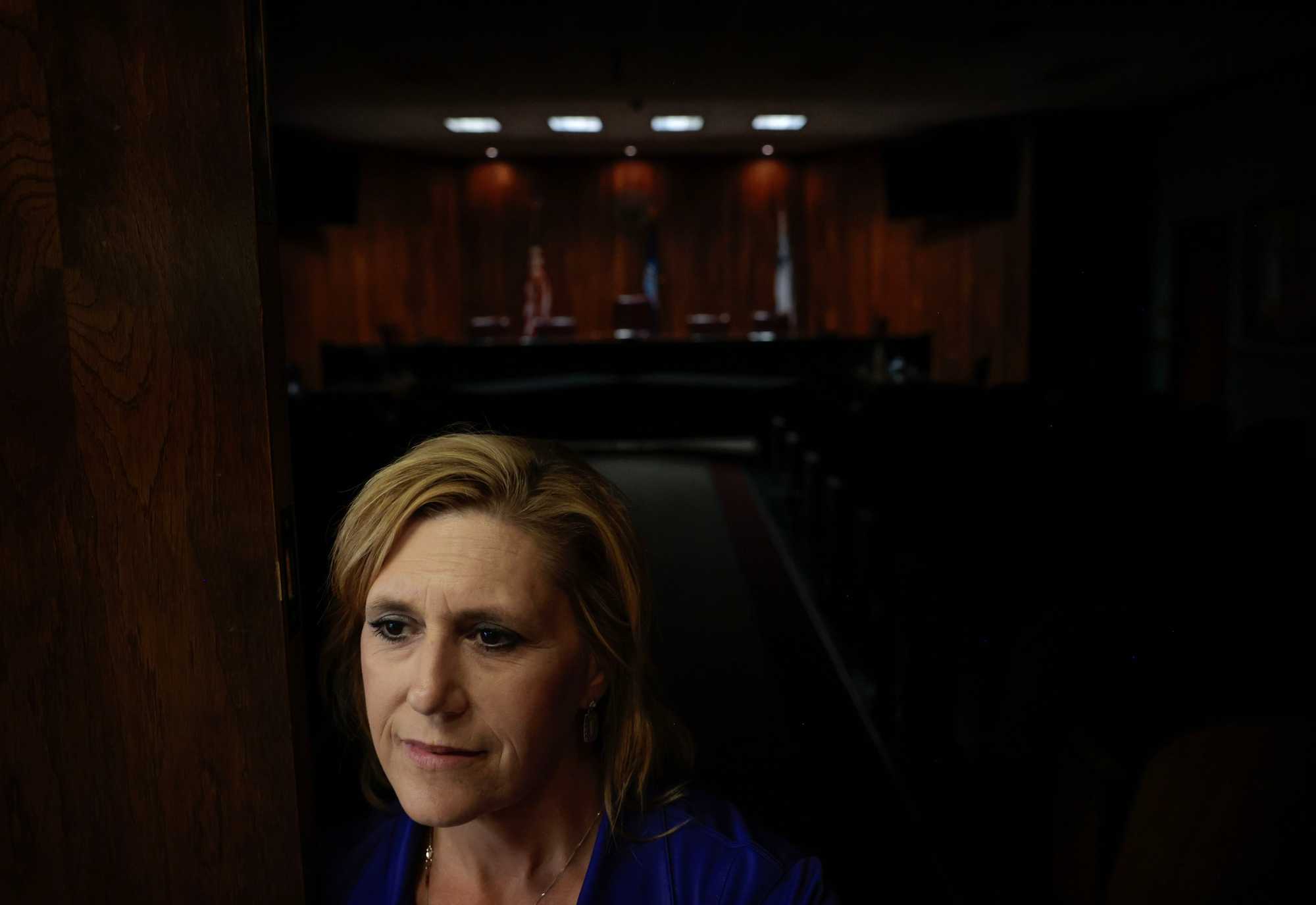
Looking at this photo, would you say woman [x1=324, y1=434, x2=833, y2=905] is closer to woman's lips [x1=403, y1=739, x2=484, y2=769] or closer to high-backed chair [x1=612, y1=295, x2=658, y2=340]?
woman's lips [x1=403, y1=739, x2=484, y2=769]

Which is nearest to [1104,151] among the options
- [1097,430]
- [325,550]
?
[1097,430]

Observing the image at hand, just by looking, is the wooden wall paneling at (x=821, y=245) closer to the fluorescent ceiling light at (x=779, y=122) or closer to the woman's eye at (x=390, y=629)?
the fluorescent ceiling light at (x=779, y=122)

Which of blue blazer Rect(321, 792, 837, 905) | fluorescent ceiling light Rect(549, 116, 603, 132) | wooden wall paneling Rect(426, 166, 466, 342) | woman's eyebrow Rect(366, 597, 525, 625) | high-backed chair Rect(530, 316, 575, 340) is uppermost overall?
fluorescent ceiling light Rect(549, 116, 603, 132)

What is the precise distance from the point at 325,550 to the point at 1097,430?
346 centimetres

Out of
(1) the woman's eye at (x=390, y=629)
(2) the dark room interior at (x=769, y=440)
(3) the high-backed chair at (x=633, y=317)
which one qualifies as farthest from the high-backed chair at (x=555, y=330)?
(1) the woman's eye at (x=390, y=629)

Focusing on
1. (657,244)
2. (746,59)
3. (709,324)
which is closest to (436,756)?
(746,59)

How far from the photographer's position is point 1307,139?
689 cm

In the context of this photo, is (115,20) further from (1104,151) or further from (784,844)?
(1104,151)

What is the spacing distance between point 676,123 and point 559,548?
30.0 ft

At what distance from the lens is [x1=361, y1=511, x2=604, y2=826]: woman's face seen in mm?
918

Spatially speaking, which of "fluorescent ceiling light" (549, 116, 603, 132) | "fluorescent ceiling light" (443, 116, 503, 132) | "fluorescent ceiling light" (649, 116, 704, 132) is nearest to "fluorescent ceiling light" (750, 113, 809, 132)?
"fluorescent ceiling light" (649, 116, 704, 132)

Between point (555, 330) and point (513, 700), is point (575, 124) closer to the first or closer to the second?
point (555, 330)

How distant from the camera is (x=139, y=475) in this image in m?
0.94

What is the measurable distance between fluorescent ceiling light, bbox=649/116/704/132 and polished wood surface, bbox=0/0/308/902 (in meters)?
8.63
